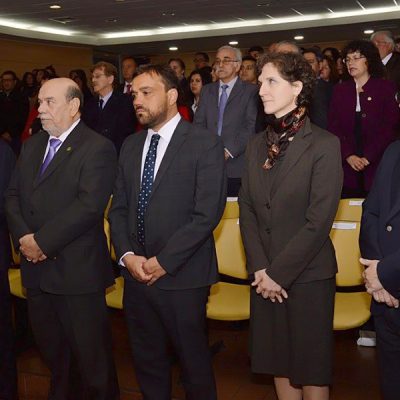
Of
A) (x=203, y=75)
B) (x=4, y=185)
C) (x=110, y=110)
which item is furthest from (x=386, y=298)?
(x=203, y=75)


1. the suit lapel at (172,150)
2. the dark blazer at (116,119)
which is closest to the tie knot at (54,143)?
the suit lapel at (172,150)

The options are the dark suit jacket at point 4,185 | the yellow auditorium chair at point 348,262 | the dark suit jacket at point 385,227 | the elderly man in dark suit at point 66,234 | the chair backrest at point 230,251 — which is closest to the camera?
the dark suit jacket at point 385,227

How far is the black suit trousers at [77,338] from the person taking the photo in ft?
9.00

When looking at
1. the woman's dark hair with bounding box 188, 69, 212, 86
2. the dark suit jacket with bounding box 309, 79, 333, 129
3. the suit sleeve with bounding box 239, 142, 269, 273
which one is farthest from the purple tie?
the woman's dark hair with bounding box 188, 69, 212, 86

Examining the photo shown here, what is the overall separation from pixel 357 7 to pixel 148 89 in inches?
414

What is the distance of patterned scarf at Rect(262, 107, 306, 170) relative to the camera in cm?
242

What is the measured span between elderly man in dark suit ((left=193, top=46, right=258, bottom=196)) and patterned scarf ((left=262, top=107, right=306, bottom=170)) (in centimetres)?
190

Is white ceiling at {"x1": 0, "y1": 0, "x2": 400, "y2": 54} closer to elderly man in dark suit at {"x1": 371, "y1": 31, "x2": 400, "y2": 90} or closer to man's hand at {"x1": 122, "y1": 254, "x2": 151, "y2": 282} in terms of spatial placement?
elderly man in dark suit at {"x1": 371, "y1": 31, "x2": 400, "y2": 90}

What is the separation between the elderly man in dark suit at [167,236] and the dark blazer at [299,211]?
21 centimetres

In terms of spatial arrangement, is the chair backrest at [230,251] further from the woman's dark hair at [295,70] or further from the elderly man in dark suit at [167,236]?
the woman's dark hair at [295,70]

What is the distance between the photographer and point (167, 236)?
255 cm

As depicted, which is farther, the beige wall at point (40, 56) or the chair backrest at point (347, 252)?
the beige wall at point (40, 56)

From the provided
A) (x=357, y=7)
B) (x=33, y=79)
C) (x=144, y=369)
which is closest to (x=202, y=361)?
(x=144, y=369)

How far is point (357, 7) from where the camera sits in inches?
473
